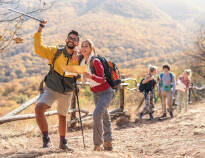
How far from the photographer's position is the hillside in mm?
50763

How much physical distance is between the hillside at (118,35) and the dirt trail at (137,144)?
2185 millimetres

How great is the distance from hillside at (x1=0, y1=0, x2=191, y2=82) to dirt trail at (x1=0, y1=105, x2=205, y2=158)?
2.19 m

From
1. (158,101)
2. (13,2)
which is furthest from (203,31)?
(13,2)

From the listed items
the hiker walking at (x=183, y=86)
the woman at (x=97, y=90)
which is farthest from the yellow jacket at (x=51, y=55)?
the hiker walking at (x=183, y=86)

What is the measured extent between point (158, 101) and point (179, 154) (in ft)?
32.4

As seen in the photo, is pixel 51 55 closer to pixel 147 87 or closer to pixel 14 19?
pixel 14 19

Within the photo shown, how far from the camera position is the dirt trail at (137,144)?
3.80m

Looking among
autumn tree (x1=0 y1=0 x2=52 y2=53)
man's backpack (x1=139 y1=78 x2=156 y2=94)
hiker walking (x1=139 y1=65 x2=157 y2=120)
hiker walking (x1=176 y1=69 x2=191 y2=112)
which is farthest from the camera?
hiker walking (x1=176 y1=69 x2=191 y2=112)

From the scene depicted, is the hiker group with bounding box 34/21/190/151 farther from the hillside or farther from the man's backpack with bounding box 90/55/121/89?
the hillside

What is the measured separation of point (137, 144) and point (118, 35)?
98.1 m

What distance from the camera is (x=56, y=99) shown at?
423cm

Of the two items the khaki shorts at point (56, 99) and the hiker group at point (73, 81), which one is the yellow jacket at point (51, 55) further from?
the khaki shorts at point (56, 99)

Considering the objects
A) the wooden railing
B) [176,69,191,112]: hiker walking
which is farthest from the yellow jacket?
[176,69,191,112]: hiker walking

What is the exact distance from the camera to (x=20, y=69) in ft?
170
